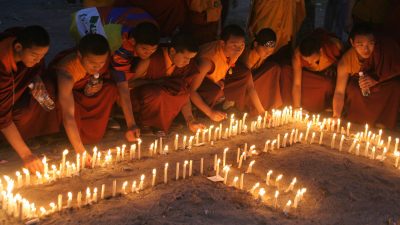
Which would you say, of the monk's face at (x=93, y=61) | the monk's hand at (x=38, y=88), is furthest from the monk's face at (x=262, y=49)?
the monk's hand at (x=38, y=88)

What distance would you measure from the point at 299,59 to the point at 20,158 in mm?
4295

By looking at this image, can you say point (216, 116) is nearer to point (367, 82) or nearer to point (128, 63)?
point (128, 63)

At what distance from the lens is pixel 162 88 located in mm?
6355

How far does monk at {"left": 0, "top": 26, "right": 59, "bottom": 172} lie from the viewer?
4.76 m

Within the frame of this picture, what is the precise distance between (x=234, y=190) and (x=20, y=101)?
2.59 m

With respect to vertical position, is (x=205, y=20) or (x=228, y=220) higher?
(x=205, y=20)

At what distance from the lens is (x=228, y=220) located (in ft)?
13.7

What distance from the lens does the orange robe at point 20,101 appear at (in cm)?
487

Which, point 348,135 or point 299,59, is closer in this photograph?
point 348,135

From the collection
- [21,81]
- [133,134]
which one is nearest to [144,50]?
[133,134]

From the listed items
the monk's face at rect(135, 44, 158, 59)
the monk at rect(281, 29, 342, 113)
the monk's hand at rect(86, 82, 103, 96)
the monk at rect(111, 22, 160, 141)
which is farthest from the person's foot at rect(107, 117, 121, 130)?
the monk at rect(281, 29, 342, 113)

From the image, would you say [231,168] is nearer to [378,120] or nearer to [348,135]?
[348,135]

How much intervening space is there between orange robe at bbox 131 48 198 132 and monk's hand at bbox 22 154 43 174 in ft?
5.89

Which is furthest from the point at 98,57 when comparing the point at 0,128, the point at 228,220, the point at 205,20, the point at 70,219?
the point at 205,20
